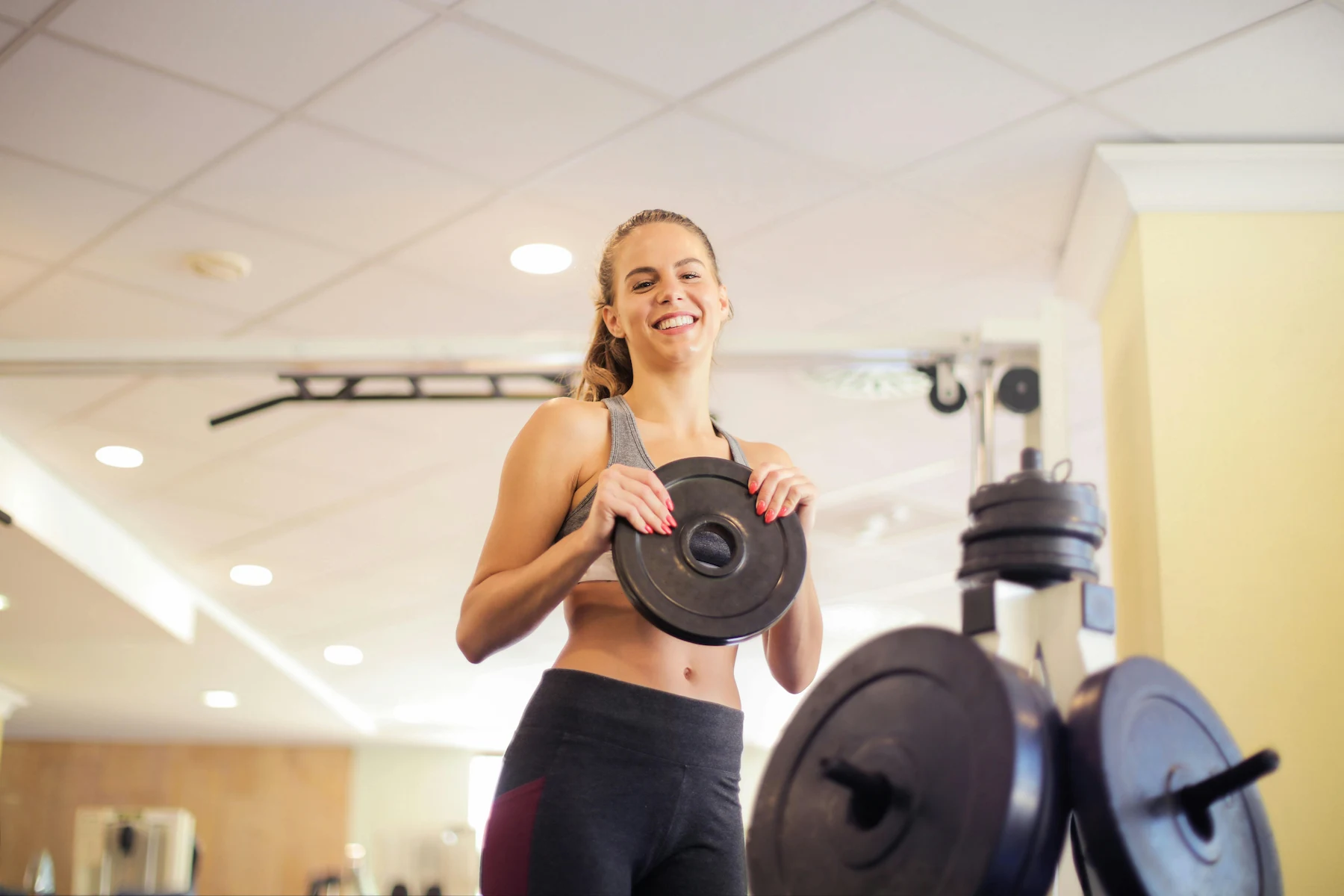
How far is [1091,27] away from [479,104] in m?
1.31

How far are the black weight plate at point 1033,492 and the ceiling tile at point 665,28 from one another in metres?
1.21

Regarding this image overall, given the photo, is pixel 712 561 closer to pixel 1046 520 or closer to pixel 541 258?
pixel 1046 520

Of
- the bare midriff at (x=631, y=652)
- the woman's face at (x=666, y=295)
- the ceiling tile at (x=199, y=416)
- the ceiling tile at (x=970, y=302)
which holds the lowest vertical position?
the bare midriff at (x=631, y=652)

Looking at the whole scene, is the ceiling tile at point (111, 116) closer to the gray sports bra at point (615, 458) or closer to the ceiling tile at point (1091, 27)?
the ceiling tile at point (1091, 27)

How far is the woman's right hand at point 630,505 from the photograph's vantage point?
54.8 inches

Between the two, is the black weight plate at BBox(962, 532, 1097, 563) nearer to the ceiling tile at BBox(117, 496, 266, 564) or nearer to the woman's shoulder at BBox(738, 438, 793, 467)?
the woman's shoulder at BBox(738, 438, 793, 467)

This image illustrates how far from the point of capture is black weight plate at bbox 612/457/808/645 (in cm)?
136

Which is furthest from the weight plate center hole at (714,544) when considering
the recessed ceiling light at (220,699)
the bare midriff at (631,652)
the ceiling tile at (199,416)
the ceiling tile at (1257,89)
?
the recessed ceiling light at (220,699)

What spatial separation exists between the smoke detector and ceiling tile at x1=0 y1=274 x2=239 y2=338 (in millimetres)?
267

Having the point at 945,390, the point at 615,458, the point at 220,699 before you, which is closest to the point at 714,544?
the point at 615,458

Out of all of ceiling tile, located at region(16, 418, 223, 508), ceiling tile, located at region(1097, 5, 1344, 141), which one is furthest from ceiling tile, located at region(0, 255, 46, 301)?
ceiling tile, located at region(1097, 5, 1344, 141)

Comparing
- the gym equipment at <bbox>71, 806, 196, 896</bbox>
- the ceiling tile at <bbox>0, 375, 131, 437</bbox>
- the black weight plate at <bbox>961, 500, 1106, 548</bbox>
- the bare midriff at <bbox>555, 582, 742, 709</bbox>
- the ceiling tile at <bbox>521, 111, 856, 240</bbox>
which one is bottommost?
the gym equipment at <bbox>71, 806, 196, 896</bbox>

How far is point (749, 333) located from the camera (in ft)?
10.9

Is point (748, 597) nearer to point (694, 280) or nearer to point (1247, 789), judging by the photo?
point (694, 280)
